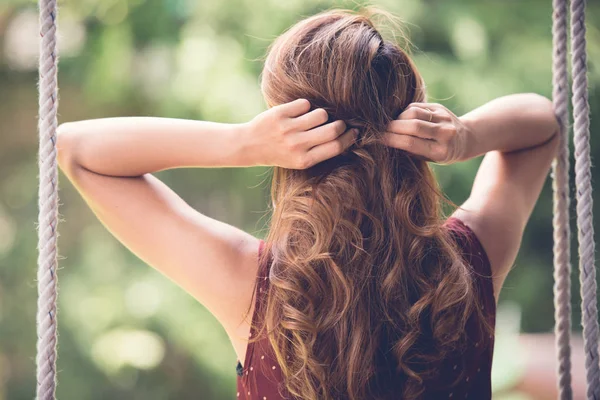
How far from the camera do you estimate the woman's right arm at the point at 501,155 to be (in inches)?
28.0

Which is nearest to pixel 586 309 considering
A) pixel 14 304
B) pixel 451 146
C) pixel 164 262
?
pixel 451 146

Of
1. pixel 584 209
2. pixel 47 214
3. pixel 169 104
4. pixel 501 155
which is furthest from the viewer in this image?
pixel 169 104

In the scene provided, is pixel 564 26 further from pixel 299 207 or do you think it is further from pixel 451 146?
pixel 299 207

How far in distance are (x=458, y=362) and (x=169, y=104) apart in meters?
1.41

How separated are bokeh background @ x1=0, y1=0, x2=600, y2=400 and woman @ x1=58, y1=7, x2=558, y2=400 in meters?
1.03

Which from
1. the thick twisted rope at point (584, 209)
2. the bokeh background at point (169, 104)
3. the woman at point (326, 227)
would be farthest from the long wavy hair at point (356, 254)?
the bokeh background at point (169, 104)

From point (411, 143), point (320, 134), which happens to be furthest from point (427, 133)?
point (320, 134)

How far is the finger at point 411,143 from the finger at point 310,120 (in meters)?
Result: 0.08

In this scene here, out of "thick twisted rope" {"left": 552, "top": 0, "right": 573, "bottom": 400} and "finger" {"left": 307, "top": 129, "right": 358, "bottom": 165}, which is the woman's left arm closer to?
"finger" {"left": 307, "top": 129, "right": 358, "bottom": 165}

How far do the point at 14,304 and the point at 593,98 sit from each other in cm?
211

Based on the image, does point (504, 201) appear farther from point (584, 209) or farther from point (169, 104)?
point (169, 104)

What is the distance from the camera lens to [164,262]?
2.28ft

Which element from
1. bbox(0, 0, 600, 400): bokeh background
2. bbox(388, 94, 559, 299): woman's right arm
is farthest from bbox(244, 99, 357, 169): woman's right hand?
bbox(0, 0, 600, 400): bokeh background

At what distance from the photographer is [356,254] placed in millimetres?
676
